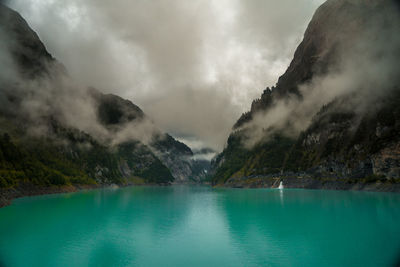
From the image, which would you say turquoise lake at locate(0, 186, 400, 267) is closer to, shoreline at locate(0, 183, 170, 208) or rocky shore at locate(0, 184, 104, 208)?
shoreline at locate(0, 183, 170, 208)

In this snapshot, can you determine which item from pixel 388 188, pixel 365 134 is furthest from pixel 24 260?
pixel 365 134

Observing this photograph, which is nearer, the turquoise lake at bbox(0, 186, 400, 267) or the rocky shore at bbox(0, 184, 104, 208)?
the turquoise lake at bbox(0, 186, 400, 267)

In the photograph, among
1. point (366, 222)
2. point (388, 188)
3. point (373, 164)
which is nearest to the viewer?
point (366, 222)

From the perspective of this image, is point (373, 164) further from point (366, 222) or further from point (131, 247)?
point (131, 247)

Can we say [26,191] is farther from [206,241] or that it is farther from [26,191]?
[206,241]

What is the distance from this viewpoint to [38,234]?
45.2m

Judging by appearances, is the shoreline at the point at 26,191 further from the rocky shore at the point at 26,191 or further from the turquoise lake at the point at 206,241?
the turquoise lake at the point at 206,241

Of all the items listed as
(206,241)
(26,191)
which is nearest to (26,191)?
(26,191)

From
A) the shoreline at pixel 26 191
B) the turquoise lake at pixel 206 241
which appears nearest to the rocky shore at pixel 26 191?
the shoreline at pixel 26 191

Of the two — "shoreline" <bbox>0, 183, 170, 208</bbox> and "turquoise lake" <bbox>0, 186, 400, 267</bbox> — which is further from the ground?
"shoreline" <bbox>0, 183, 170, 208</bbox>

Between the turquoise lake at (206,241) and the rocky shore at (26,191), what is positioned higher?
the rocky shore at (26,191)

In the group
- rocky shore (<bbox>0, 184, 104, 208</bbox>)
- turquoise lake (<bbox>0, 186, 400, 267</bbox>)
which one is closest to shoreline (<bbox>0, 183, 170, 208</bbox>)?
rocky shore (<bbox>0, 184, 104, 208</bbox>)

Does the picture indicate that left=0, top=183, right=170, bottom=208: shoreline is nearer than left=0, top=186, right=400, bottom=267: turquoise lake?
No

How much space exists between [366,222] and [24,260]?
2169 inches
